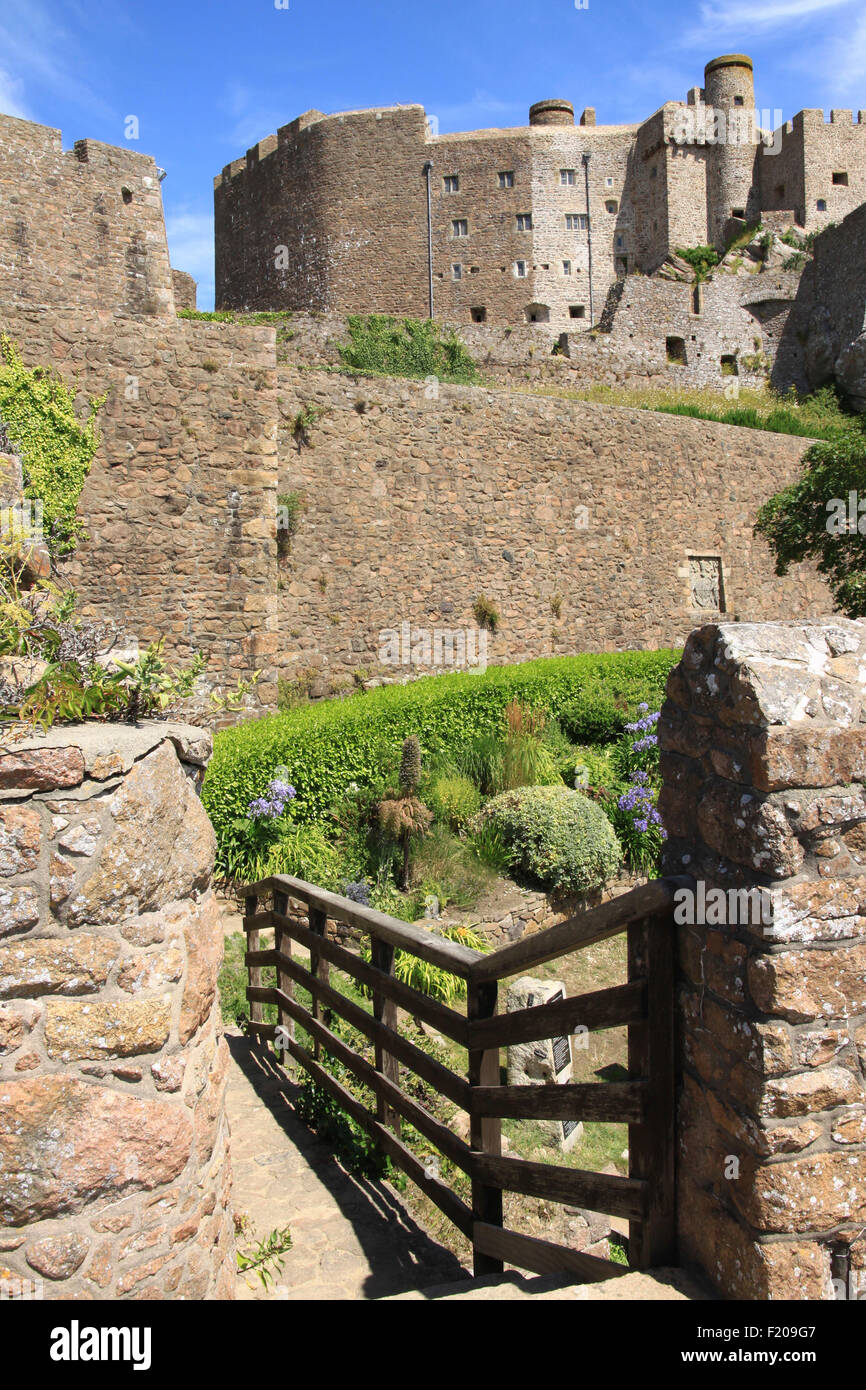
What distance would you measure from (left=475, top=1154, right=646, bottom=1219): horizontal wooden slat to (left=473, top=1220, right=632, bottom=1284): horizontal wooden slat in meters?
0.13

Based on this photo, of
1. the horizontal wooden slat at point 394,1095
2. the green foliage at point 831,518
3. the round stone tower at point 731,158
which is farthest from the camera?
the round stone tower at point 731,158

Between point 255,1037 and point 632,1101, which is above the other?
point 632,1101

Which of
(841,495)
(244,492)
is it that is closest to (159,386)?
(244,492)

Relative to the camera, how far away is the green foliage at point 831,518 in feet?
44.3

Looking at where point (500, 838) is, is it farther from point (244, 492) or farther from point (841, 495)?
point (841, 495)

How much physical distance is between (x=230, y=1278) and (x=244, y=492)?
8.23 m

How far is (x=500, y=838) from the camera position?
8719mm

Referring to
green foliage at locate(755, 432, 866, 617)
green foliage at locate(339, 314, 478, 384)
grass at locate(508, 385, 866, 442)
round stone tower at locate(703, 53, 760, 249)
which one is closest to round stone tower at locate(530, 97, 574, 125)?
round stone tower at locate(703, 53, 760, 249)

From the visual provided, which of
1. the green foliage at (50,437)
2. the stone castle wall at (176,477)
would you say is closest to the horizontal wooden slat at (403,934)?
the stone castle wall at (176,477)

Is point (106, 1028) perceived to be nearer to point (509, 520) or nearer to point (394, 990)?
point (394, 990)

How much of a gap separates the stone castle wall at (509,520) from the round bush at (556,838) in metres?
3.63

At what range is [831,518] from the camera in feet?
45.3

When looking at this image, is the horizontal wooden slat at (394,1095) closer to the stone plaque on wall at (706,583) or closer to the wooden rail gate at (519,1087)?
the wooden rail gate at (519,1087)

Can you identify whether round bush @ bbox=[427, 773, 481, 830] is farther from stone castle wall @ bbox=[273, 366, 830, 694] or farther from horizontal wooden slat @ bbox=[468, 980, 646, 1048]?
horizontal wooden slat @ bbox=[468, 980, 646, 1048]
